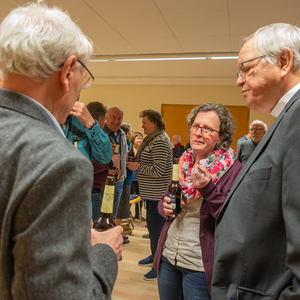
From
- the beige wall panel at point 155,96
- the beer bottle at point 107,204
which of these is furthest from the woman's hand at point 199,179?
the beige wall panel at point 155,96

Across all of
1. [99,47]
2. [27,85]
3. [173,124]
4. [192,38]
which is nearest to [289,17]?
[192,38]

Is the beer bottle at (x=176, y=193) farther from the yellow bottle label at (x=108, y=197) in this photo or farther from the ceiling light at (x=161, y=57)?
the ceiling light at (x=161, y=57)

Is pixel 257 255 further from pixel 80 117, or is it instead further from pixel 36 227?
pixel 80 117

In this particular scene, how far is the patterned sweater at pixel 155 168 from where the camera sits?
2.95 m

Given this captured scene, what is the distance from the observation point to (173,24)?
159 inches

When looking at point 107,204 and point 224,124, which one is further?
point 224,124

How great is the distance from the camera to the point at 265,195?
818 mm

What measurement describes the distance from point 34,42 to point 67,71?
10 cm

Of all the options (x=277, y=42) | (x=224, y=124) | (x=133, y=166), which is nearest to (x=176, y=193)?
(x=224, y=124)

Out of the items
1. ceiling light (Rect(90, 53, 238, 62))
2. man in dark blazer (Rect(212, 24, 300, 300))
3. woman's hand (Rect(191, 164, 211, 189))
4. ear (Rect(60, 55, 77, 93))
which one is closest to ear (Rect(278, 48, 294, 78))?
man in dark blazer (Rect(212, 24, 300, 300))

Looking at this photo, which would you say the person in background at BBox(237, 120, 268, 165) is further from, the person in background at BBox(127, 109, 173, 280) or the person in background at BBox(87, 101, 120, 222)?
the person in background at BBox(87, 101, 120, 222)

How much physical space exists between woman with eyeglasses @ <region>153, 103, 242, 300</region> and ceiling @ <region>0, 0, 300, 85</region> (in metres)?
1.87

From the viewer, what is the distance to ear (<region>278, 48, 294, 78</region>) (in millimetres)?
943

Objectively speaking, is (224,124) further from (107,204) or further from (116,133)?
(116,133)
